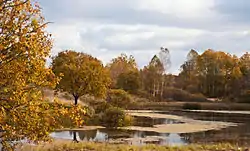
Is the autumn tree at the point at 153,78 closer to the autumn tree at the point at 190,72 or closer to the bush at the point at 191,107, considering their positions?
the autumn tree at the point at 190,72

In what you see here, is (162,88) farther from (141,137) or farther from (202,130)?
(141,137)

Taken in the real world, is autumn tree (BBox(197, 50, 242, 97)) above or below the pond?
above

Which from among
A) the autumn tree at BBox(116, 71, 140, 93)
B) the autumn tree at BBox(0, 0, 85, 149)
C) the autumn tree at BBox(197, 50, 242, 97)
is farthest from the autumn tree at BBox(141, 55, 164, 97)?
the autumn tree at BBox(0, 0, 85, 149)

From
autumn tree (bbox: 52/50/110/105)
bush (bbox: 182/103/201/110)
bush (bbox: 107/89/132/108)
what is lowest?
bush (bbox: 182/103/201/110)

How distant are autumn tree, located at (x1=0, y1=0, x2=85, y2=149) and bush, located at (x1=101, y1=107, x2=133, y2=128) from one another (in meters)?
23.6

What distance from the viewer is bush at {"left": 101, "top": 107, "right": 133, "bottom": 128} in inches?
1311

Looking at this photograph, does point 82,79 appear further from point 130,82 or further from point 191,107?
point 130,82

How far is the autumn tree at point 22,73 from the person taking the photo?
363 inches

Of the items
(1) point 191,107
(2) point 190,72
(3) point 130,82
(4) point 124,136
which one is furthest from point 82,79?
(2) point 190,72

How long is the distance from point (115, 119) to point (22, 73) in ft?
81.0

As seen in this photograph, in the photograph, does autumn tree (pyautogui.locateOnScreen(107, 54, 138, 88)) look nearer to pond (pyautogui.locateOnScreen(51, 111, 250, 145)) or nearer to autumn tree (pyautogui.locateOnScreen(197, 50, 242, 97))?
autumn tree (pyautogui.locateOnScreen(197, 50, 242, 97))

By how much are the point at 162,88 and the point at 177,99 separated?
463 centimetres

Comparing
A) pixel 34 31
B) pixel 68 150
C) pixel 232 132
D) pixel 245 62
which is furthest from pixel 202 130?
pixel 245 62

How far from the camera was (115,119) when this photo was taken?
111 ft
